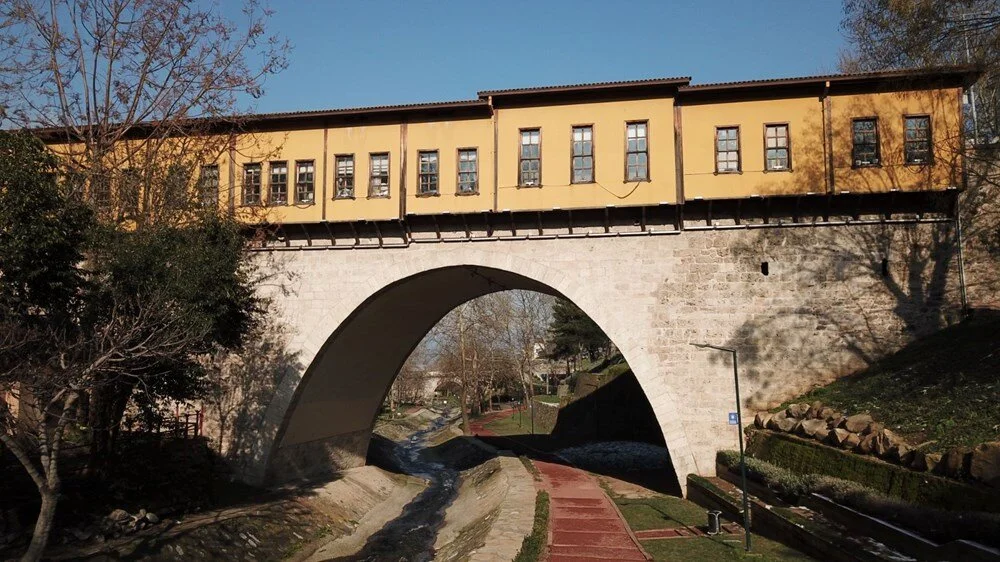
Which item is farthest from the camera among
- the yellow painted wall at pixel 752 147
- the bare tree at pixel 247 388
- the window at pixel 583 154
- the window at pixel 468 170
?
the bare tree at pixel 247 388

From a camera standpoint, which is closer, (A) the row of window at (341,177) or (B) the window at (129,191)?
(B) the window at (129,191)

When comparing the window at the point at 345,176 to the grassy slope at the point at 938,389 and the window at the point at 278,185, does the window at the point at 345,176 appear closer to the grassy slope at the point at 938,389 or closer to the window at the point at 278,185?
the window at the point at 278,185

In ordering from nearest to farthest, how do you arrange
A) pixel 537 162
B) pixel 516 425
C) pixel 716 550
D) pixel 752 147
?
pixel 716 550, pixel 752 147, pixel 537 162, pixel 516 425

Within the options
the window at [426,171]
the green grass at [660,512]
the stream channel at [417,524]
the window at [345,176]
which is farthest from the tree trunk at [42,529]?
the window at [426,171]

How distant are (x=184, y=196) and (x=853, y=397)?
19.6 meters

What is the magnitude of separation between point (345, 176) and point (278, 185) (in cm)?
243

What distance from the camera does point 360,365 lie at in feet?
85.1

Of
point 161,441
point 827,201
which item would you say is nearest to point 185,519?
point 161,441

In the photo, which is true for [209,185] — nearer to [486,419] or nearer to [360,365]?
[360,365]

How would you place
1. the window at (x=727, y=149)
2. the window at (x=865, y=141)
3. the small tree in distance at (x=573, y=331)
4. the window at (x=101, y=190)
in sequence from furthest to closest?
the small tree in distance at (x=573, y=331) < the window at (x=727, y=149) < the window at (x=865, y=141) < the window at (x=101, y=190)

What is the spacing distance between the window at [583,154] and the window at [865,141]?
7.77 metres

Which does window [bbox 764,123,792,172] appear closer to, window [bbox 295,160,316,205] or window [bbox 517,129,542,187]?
window [bbox 517,129,542,187]

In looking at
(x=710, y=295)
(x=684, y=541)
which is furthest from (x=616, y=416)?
(x=684, y=541)

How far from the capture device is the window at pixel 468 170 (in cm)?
2136
